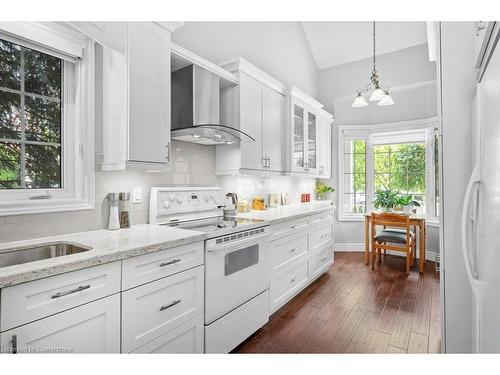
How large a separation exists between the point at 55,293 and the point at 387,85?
515 centimetres

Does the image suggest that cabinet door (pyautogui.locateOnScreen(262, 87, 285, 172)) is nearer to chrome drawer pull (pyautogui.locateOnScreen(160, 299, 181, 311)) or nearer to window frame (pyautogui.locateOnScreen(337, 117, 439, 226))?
chrome drawer pull (pyautogui.locateOnScreen(160, 299, 181, 311))

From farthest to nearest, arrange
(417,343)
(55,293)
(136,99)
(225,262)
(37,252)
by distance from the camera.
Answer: (417,343) → (225,262) → (136,99) → (37,252) → (55,293)

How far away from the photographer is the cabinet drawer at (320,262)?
326 cm

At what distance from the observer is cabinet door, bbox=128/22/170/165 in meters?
1.80

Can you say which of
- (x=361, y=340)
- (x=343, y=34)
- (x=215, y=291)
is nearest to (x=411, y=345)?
(x=361, y=340)

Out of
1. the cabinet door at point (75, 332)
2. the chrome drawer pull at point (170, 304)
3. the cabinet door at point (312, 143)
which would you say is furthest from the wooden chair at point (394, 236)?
the cabinet door at point (75, 332)

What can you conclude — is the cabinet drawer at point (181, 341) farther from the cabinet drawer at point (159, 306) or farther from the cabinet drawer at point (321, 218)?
the cabinet drawer at point (321, 218)

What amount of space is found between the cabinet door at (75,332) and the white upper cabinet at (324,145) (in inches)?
139

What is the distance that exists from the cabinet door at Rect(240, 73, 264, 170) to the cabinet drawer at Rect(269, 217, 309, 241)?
66 cm

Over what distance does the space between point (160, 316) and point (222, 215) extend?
50.6 inches

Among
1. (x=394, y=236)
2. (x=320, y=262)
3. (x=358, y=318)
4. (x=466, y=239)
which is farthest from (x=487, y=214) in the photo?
(x=394, y=236)

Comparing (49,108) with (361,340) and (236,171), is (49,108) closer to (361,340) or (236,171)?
(236,171)

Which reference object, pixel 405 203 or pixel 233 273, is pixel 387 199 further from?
pixel 233 273

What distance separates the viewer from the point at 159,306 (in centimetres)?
148
